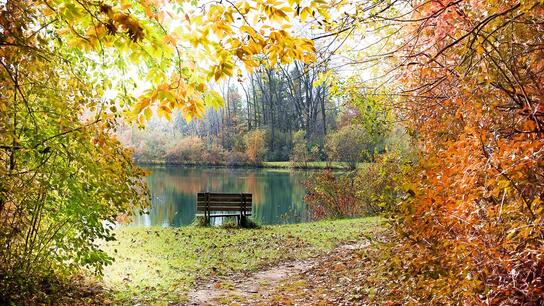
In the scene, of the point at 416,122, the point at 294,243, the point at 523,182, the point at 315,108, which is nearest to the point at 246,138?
the point at 315,108

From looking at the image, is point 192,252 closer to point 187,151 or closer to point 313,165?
point 313,165

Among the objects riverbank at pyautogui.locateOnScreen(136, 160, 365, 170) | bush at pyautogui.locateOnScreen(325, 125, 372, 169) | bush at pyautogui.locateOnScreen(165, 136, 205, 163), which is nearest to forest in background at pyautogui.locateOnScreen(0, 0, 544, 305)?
bush at pyautogui.locateOnScreen(325, 125, 372, 169)

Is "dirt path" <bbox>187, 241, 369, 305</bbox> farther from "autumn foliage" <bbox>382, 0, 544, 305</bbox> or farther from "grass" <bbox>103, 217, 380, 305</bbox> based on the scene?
"autumn foliage" <bbox>382, 0, 544, 305</bbox>

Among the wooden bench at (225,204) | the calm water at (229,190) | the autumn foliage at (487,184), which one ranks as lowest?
the calm water at (229,190)

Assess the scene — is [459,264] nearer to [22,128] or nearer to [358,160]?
[22,128]

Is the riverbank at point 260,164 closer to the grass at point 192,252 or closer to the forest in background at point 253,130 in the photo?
the forest in background at point 253,130

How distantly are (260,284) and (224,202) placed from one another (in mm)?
7741

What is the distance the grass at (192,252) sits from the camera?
6.99 meters

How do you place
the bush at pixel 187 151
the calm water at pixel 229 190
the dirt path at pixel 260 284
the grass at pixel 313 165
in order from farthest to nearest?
the bush at pixel 187 151 → the grass at pixel 313 165 → the calm water at pixel 229 190 → the dirt path at pixel 260 284

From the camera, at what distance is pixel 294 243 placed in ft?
36.6

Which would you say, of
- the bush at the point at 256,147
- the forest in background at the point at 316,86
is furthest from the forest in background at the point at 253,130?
the forest in background at the point at 316,86

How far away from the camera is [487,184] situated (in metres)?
3.33

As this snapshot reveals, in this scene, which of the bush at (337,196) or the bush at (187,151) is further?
the bush at (187,151)

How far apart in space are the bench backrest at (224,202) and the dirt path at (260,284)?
5.74 meters
